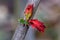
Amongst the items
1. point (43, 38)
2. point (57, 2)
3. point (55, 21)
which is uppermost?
point (57, 2)

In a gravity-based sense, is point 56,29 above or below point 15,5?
below

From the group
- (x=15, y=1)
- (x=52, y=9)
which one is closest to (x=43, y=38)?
(x=52, y=9)

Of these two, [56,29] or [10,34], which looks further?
[56,29]

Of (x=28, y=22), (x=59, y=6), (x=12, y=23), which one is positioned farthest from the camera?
(x=59, y=6)

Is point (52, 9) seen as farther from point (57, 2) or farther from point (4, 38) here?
point (4, 38)

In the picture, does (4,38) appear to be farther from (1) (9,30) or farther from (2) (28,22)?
(2) (28,22)

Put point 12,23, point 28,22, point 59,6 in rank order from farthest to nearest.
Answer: point 59,6
point 12,23
point 28,22
